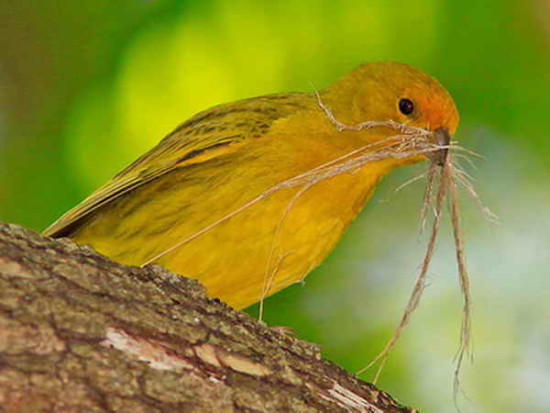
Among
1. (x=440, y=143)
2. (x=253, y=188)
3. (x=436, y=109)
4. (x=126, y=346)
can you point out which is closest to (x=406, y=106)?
(x=436, y=109)

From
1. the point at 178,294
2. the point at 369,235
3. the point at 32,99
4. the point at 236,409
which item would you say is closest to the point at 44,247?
the point at 178,294

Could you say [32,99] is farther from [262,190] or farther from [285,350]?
[285,350]

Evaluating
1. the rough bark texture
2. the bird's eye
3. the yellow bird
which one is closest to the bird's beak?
the yellow bird

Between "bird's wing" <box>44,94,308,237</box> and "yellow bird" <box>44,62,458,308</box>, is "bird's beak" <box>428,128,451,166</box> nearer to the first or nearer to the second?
"yellow bird" <box>44,62,458,308</box>

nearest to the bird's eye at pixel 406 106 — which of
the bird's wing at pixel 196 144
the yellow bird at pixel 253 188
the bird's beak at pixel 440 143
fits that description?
the yellow bird at pixel 253 188

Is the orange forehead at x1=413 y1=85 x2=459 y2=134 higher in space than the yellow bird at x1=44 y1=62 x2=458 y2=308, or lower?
higher

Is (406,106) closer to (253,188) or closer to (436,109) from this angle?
(436,109)

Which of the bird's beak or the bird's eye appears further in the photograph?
the bird's eye
